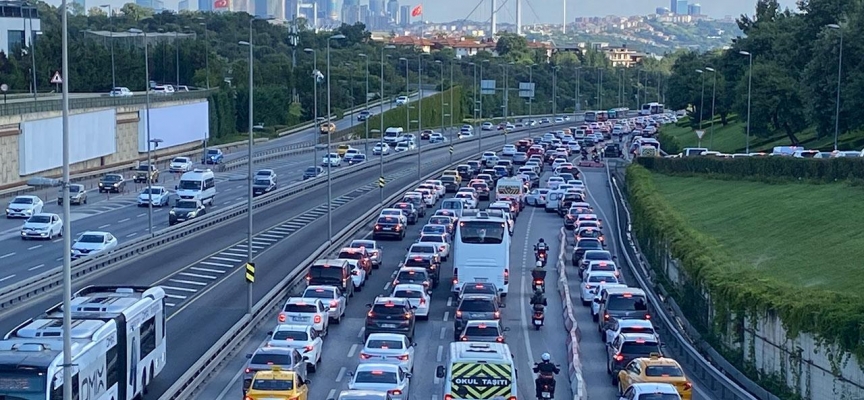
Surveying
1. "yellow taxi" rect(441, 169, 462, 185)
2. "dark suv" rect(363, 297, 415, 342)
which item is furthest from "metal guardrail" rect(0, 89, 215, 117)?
"dark suv" rect(363, 297, 415, 342)

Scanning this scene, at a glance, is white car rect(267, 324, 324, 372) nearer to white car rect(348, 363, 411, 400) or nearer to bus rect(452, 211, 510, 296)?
white car rect(348, 363, 411, 400)

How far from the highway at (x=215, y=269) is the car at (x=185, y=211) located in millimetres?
2083

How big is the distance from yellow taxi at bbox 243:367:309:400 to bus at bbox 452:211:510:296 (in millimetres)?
17651

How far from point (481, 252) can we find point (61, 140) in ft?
153

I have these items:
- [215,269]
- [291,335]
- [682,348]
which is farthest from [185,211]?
[682,348]

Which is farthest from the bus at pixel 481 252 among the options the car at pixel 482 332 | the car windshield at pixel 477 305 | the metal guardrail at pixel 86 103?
the metal guardrail at pixel 86 103

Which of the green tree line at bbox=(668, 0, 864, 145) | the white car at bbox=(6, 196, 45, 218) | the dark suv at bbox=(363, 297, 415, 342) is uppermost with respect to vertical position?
the green tree line at bbox=(668, 0, 864, 145)

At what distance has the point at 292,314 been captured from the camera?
128 ft

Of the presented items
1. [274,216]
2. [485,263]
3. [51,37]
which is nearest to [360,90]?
[51,37]

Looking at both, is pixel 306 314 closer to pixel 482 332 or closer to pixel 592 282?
pixel 482 332

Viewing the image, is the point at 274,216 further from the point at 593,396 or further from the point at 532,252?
the point at 593,396

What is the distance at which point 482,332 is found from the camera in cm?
3669

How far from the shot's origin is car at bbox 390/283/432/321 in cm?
4341

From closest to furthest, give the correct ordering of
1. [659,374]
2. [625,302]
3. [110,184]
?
[659,374]
[625,302]
[110,184]
